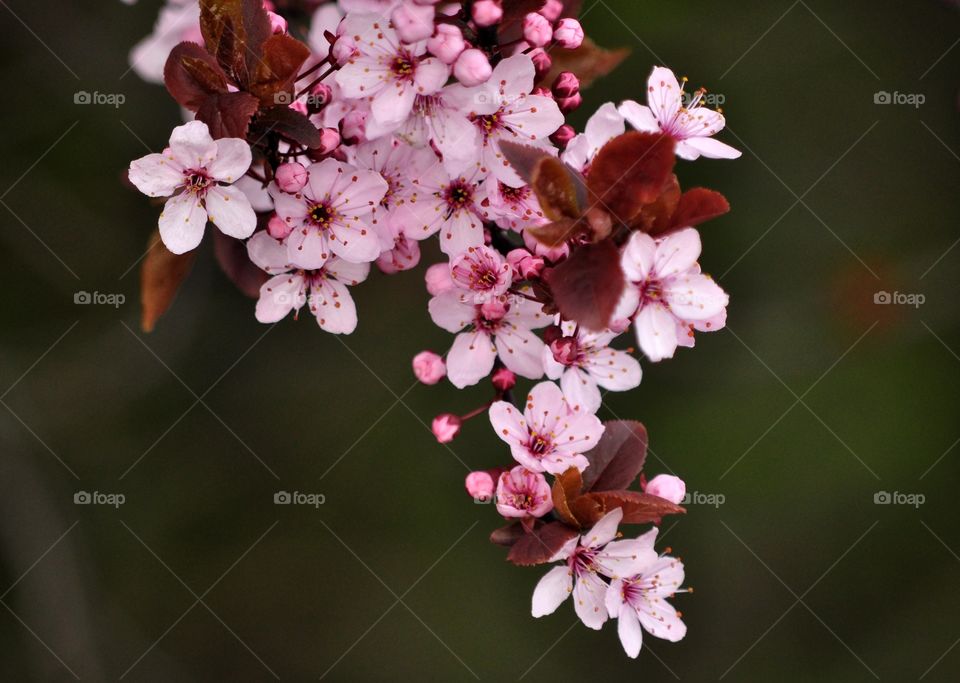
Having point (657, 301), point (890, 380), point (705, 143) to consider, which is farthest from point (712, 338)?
point (657, 301)

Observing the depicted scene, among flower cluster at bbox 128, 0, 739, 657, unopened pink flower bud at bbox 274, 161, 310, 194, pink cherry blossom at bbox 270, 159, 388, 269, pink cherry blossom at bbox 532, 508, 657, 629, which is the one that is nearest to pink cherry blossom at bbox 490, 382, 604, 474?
flower cluster at bbox 128, 0, 739, 657

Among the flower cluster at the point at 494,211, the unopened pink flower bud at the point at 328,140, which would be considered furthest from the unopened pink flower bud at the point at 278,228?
the unopened pink flower bud at the point at 328,140

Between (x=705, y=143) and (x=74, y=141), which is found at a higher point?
(x=74, y=141)

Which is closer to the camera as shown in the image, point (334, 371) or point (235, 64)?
point (235, 64)

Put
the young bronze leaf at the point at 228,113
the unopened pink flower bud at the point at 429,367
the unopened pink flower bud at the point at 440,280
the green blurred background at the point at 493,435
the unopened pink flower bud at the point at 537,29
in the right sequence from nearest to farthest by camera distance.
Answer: the young bronze leaf at the point at 228,113 → the unopened pink flower bud at the point at 537,29 → the unopened pink flower bud at the point at 440,280 → the unopened pink flower bud at the point at 429,367 → the green blurred background at the point at 493,435

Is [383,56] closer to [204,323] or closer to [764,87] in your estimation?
[204,323]

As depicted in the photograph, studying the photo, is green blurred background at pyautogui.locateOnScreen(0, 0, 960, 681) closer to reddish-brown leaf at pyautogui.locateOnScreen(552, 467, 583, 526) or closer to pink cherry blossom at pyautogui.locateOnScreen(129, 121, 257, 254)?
reddish-brown leaf at pyautogui.locateOnScreen(552, 467, 583, 526)

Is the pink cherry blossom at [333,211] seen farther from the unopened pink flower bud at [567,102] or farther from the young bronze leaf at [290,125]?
the unopened pink flower bud at [567,102]
